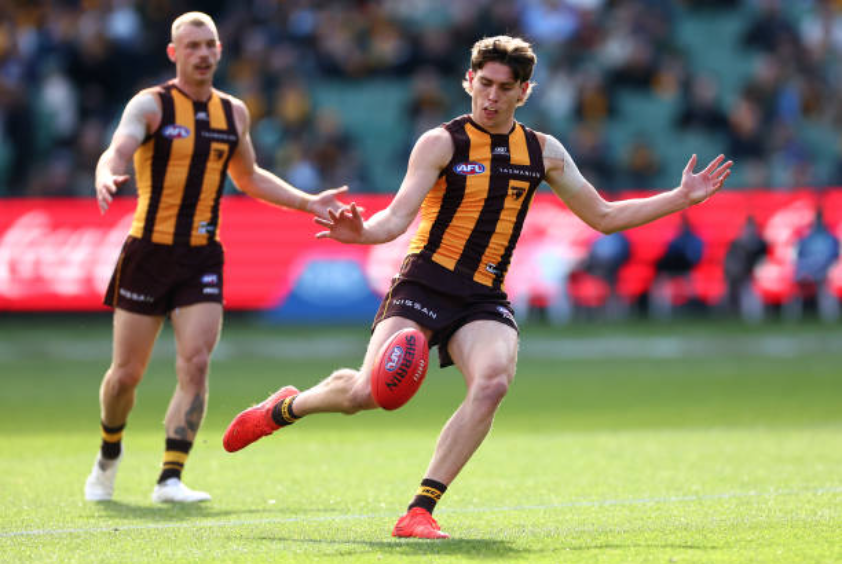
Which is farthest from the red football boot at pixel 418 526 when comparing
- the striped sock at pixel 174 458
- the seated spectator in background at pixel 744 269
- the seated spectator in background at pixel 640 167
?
the seated spectator in background at pixel 640 167

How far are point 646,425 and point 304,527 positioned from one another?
599 cm

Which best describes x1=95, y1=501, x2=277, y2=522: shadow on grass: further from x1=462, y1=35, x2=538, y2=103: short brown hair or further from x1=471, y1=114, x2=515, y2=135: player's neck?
x1=462, y1=35, x2=538, y2=103: short brown hair

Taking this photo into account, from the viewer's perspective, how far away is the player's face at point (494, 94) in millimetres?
7305

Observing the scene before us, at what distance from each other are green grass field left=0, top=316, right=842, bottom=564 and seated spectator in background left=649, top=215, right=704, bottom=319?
1773 millimetres

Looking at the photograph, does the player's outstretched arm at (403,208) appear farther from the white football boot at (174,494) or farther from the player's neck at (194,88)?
the white football boot at (174,494)

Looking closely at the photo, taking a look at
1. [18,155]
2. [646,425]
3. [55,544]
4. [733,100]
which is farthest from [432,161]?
[733,100]

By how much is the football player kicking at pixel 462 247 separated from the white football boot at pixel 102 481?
5.23ft

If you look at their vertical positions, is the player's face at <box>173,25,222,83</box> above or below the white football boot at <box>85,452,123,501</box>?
above

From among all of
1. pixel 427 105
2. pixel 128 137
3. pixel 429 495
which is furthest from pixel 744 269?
pixel 429 495

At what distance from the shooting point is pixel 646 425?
1288 centimetres

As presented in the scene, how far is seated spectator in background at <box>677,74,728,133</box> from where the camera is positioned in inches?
981

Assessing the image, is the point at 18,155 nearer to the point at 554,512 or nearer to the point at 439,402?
the point at 439,402

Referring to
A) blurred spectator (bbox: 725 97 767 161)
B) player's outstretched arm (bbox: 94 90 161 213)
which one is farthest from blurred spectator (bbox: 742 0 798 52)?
player's outstretched arm (bbox: 94 90 161 213)

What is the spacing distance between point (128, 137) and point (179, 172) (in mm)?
427
